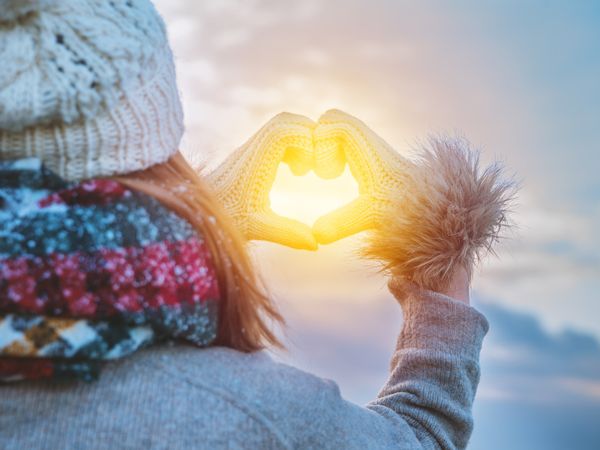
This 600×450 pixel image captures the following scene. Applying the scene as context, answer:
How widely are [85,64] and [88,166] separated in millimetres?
135

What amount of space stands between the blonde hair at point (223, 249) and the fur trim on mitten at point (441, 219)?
478mm

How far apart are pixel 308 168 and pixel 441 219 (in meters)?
0.34

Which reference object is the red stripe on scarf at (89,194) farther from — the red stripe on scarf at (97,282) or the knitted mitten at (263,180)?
the knitted mitten at (263,180)

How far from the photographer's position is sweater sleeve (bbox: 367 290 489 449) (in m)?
1.42

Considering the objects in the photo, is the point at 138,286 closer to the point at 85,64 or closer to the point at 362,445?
the point at 85,64

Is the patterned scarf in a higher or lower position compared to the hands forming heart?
lower

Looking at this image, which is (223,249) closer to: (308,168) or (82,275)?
(82,275)

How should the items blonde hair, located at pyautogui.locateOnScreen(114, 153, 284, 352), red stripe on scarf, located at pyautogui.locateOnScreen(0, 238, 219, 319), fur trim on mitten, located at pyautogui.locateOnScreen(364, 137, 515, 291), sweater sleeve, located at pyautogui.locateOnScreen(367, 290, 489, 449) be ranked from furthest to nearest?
1. fur trim on mitten, located at pyautogui.locateOnScreen(364, 137, 515, 291)
2. sweater sleeve, located at pyautogui.locateOnScreen(367, 290, 489, 449)
3. blonde hair, located at pyautogui.locateOnScreen(114, 153, 284, 352)
4. red stripe on scarf, located at pyautogui.locateOnScreen(0, 238, 219, 319)

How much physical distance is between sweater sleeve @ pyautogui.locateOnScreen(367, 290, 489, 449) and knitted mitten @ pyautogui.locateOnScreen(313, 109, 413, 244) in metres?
0.20

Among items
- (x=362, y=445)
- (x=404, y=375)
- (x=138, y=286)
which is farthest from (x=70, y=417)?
(x=404, y=375)

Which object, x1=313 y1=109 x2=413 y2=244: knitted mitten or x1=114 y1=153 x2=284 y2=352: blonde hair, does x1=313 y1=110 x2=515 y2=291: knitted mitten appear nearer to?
x1=313 y1=109 x2=413 y2=244: knitted mitten

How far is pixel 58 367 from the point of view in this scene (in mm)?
973

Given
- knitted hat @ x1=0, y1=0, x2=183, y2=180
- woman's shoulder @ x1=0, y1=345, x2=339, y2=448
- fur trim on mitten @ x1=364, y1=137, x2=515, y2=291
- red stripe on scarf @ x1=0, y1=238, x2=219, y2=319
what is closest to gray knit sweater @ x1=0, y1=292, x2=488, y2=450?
woman's shoulder @ x1=0, y1=345, x2=339, y2=448

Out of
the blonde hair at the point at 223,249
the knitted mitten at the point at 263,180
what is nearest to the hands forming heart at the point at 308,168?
the knitted mitten at the point at 263,180
